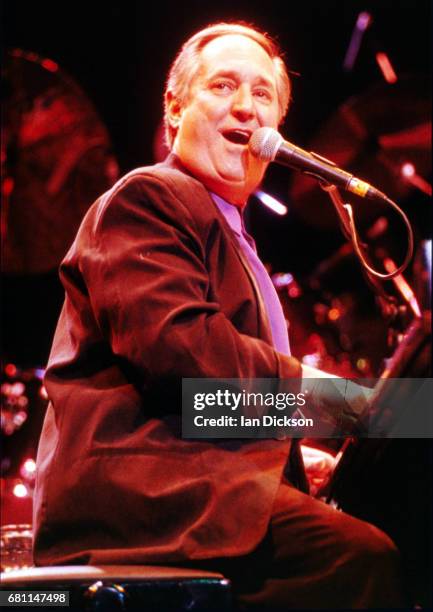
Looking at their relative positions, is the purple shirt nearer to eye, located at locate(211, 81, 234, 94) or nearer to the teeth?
the teeth

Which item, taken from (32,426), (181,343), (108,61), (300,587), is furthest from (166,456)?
(108,61)

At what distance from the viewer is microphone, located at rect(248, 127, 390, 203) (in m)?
2.00

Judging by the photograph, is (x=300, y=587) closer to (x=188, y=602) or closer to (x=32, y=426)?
(x=188, y=602)

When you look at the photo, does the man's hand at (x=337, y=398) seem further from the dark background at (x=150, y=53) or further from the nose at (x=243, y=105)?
the dark background at (x=150, y=53)

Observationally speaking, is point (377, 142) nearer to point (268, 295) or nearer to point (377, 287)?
point (377, 287)

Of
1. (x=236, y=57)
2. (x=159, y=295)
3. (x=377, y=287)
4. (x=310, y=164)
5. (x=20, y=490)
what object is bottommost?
(x=20, y=490)

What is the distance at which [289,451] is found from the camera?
1810 mm

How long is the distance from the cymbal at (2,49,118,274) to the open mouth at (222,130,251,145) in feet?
7.60

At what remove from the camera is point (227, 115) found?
6.94ft

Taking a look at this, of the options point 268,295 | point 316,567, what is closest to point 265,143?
point 268,295

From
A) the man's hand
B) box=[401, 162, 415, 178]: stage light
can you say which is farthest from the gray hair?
box=[401, 162, 415, 178]: stage light

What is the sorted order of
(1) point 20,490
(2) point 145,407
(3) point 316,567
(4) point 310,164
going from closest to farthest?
(3) point 316,567, (2) point 145,407, (4) point 310,164, (1) point 20,490

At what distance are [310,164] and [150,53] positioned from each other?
2.90 m

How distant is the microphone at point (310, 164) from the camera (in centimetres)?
200
